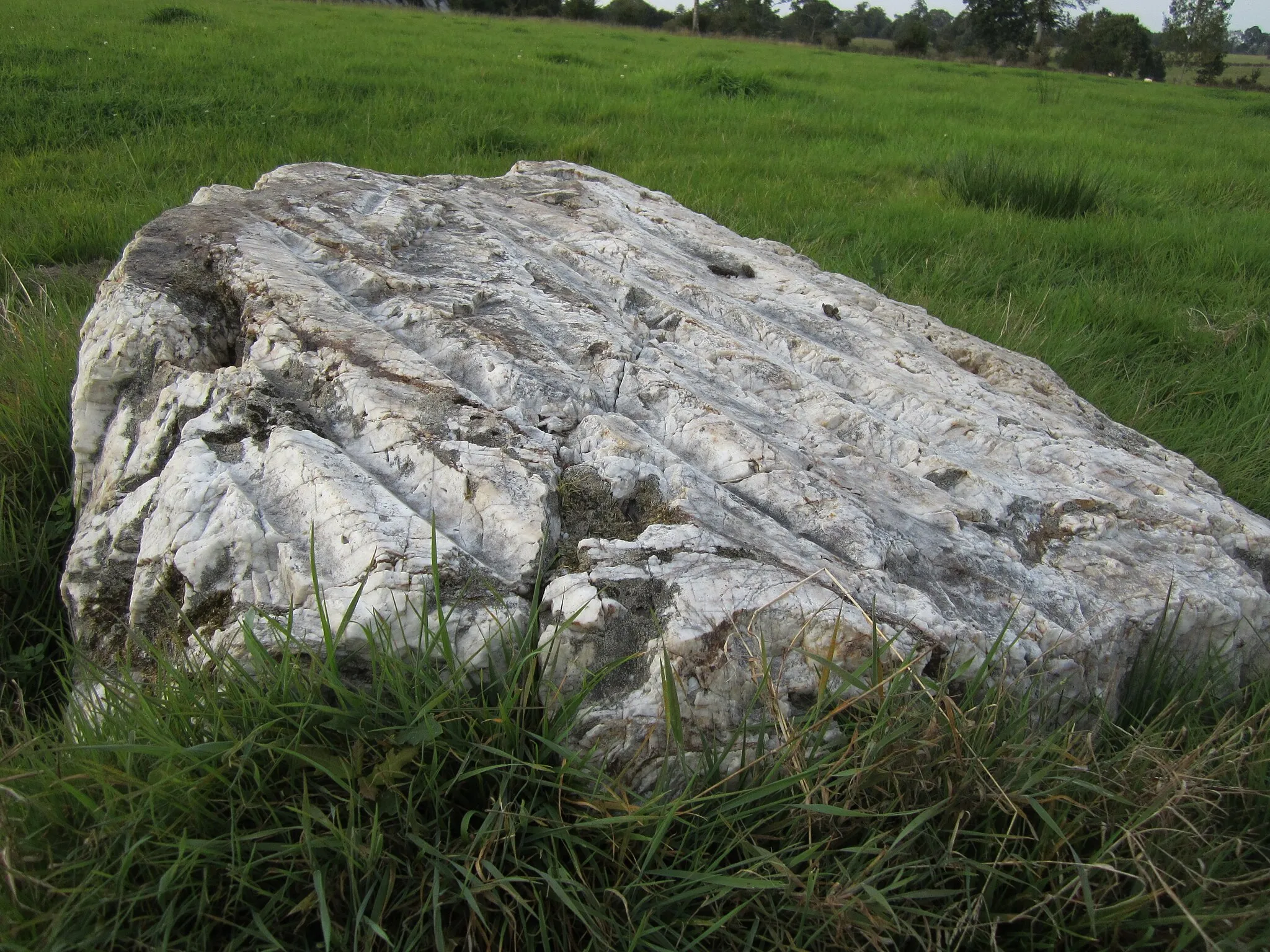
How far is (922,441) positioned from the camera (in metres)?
2.34

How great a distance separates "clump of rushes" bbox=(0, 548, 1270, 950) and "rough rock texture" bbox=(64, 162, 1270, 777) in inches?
4.6

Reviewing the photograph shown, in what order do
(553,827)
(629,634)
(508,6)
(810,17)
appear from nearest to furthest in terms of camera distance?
1. (553,827)
2. (629,634)
3. (508,6)
4. (810,17)

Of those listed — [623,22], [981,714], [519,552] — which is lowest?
[981,714]

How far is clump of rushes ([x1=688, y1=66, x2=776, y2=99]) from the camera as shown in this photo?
32.3 feet

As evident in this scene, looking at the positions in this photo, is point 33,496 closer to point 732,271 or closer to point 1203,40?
point 732,271

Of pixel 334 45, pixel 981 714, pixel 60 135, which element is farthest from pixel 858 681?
pixel 334 45

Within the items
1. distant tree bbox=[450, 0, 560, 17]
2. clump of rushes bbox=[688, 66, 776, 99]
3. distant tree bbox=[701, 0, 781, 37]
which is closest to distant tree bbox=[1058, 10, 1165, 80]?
distant tree bbox=[701, 0, 781, 37]

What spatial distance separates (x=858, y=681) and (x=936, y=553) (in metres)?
0.59

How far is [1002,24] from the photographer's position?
46.1m

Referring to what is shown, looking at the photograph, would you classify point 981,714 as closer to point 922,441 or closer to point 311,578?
point 922,441

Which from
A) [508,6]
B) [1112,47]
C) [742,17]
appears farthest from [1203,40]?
[508,6]

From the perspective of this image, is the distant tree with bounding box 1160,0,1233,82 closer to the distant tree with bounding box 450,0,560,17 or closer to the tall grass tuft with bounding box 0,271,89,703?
the distant tree with bounding box 450,0,560,17

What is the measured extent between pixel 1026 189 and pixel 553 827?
609 cm

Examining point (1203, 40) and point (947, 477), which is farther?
point (1203, 40)
